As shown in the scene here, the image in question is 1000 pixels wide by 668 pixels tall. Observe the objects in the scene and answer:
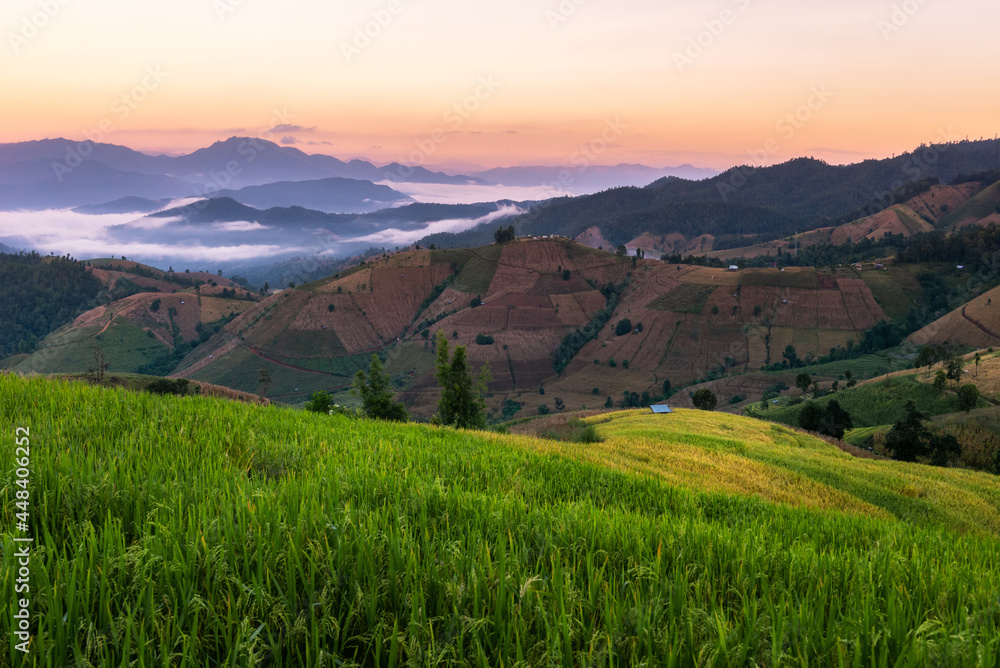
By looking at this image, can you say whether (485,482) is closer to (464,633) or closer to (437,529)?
(437,529)

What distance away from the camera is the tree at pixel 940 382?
81.8 m

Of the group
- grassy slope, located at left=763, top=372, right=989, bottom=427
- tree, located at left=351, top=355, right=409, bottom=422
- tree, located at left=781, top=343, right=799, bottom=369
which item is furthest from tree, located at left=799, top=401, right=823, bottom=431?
tree, located at left=781, top=343, right=799, bottom=369

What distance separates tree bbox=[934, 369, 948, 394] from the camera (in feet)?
268

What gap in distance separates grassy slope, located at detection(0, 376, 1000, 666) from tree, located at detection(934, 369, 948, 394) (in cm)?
9838

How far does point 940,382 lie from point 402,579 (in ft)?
344

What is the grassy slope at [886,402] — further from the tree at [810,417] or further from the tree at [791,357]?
the tree at [791,357]

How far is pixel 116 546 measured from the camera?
10.4 ft

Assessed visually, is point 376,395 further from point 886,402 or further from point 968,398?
point 886,402

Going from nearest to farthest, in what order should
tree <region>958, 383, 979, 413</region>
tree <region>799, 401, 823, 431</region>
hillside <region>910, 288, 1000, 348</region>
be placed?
1. tree <region>799, 401, 823, 431</region>
2. tree <region>958, 383, 979, 413</region>
3. hillside <region>910, 288, 1000, 348</region>

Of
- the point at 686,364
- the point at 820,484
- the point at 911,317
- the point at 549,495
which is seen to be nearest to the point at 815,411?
the point at 820,484

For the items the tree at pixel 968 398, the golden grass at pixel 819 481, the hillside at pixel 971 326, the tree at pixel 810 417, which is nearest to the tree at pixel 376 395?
the golden grass at pixel 819 481

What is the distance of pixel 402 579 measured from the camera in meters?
3.09

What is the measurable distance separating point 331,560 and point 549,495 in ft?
12.4

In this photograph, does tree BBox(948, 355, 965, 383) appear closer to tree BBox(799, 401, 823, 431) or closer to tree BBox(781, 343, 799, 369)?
tree BBox(799, 401, 823, 431)
